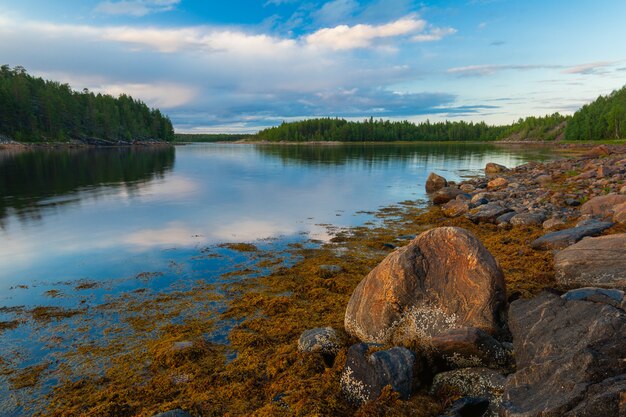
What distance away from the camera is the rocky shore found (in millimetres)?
5008

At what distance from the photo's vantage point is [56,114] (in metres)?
133

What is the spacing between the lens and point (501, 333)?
7480 mm

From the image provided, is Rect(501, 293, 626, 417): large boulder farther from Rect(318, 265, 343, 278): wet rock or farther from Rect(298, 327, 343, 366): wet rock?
Rect(318, 265, 343, 278): wet rock

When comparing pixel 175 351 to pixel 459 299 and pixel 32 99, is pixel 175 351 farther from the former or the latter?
pixel 32 99

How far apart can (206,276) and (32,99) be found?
153 m

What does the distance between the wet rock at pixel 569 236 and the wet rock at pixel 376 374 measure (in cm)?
976

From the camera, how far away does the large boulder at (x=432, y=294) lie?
7715mm

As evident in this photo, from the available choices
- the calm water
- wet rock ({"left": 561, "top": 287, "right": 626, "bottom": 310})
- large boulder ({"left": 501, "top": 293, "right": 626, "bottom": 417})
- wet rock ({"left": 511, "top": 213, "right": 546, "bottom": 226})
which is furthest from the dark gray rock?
wet rock ({"left": 511, "top": 213, "right": 546, "bottom": 226})

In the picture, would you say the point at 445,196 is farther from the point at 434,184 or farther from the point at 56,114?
the point at 56,114

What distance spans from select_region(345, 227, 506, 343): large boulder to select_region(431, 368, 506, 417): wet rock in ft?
3.69

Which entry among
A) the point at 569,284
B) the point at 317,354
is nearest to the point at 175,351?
the point at 317,354

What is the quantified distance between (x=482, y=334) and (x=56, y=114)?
162m

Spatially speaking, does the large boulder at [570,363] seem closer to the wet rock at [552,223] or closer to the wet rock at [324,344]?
the wet rock at [324,344]

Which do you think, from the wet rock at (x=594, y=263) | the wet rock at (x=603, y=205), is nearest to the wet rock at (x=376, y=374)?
the wet rock at (x=594, y=263)
